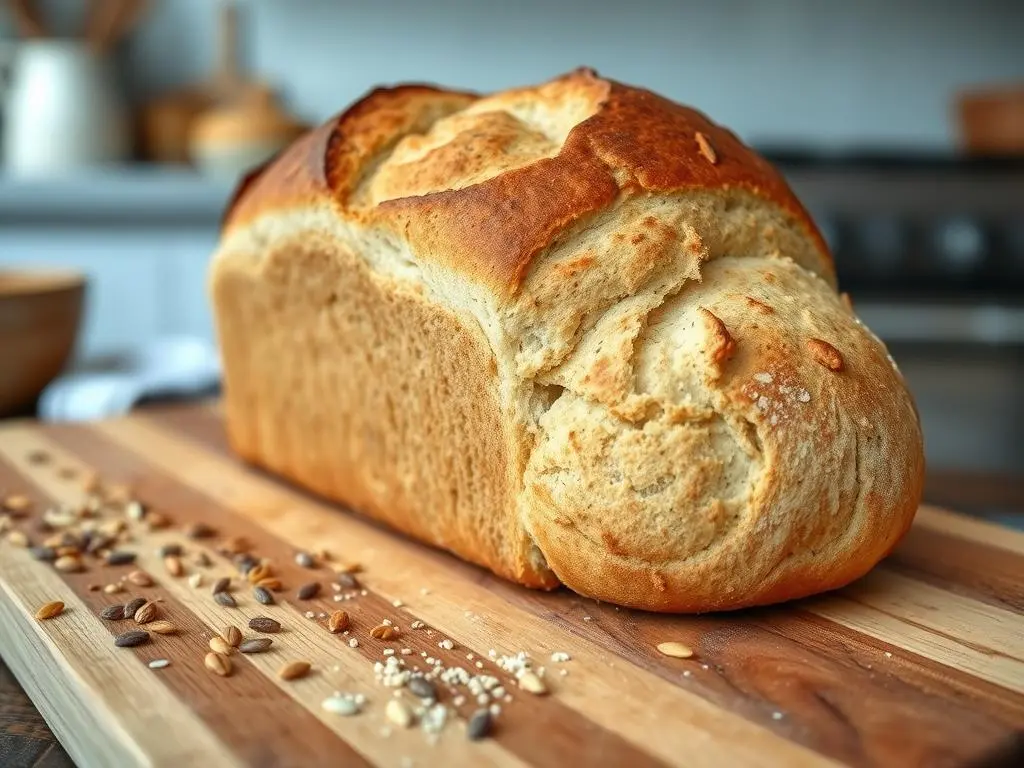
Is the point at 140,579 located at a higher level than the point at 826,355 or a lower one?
lower

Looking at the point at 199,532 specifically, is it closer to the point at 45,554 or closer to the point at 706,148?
the point at 45,554

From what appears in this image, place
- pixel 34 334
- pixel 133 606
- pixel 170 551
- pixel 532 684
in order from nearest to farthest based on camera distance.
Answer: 1. pixel 532 684
2. pixel 133 606
3. pixel 170 551
4. pixel 34 334

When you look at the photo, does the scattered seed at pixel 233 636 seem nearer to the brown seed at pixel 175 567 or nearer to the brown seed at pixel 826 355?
the brown seed at pixel 175 567

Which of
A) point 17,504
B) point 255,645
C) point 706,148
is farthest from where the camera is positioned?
point 17,504

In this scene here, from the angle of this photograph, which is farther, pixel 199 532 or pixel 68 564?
pixel 199 532

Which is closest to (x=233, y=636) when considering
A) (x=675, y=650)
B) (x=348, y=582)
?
(x=348, y=582)

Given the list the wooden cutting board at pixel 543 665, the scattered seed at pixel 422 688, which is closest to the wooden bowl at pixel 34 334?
the wooden cutting board at pixel 543 665

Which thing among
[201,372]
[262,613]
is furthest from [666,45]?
[262,613]
